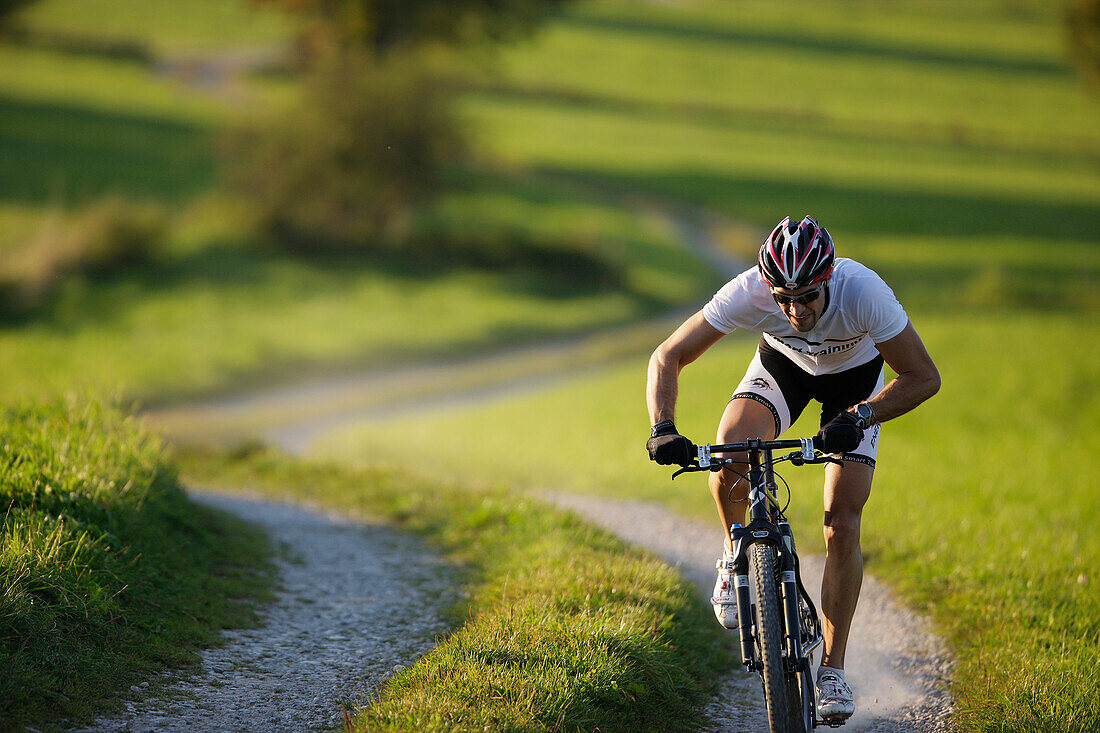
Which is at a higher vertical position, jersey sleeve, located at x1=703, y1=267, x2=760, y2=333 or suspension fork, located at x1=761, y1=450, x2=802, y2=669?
jersey sleeve, located at x1=703, y1=267, x2=760, y2=333

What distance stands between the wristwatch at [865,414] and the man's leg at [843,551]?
421 mm

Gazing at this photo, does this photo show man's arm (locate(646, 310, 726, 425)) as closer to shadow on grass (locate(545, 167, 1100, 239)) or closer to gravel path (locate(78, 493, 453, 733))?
gravel path (locate(78, 493, 453, 733))

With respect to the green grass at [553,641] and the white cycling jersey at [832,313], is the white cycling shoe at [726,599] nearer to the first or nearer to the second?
the green grass at [553,641]

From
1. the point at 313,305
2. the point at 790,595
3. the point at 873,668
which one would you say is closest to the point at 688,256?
the point at 313,305

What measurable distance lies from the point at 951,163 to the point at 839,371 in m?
55.9

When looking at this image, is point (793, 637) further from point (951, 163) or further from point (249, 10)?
point (951, 163)

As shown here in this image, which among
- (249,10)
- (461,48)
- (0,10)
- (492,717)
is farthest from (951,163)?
(492,717)

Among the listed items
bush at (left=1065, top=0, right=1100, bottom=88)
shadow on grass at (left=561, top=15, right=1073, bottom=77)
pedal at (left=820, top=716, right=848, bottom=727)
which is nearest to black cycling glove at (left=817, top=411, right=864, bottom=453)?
pedal at (left=820, top=716, right=848, bottom=727)

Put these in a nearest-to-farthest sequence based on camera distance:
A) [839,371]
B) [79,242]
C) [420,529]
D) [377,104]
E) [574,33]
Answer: [839,371], [420,529], [79,242], [377,104], [574,33]

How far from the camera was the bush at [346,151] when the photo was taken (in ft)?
95.3

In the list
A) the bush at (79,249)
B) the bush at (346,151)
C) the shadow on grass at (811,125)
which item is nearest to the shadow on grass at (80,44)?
the bush at (346,151)

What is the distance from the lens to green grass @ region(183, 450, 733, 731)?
4.77m

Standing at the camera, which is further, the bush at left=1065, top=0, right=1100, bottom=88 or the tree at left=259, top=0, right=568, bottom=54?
the bush at left=1065, top=0, right=1100, bottom=88

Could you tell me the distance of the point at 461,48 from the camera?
1572 inches
